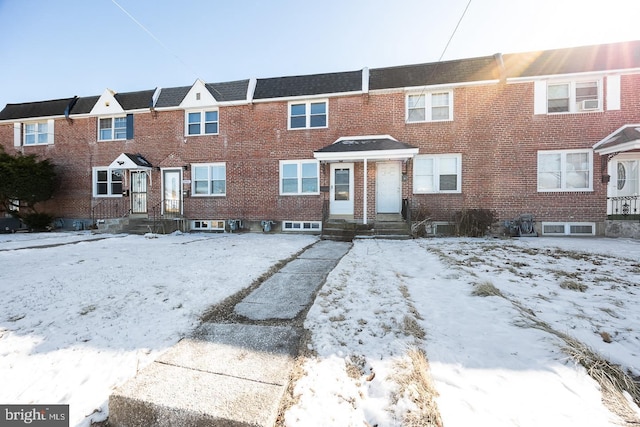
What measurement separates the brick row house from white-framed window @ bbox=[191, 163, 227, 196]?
6cm

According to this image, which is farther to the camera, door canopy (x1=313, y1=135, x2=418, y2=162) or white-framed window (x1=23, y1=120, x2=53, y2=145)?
white-framed window (x1=23, y1=120, x2=53, y2=145)

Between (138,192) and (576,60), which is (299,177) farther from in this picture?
(576,60)

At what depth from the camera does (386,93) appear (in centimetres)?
1223

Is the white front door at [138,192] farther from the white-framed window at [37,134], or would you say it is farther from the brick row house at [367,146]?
the white-framed window at [37,134]

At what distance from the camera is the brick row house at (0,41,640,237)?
10.9m

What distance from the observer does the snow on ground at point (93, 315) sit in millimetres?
2117

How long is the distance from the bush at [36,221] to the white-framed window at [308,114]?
1411 centimetres

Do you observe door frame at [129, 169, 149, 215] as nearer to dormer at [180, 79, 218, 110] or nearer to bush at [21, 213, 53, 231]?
dormer at [180, 79, 218, 110]

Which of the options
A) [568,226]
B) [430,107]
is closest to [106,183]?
[430,107]

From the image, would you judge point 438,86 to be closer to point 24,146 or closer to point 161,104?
point 161,104

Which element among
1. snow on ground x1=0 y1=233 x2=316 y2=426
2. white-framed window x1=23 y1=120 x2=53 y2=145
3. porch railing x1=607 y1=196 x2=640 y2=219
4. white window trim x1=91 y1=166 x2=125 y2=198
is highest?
white-framed window x1=23 y1=120 x2=53 y2=145

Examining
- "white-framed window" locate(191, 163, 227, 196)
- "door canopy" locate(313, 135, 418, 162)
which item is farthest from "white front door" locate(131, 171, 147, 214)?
"door canopy" locate(313, 135, 418, 162)

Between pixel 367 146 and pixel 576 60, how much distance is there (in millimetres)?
9207

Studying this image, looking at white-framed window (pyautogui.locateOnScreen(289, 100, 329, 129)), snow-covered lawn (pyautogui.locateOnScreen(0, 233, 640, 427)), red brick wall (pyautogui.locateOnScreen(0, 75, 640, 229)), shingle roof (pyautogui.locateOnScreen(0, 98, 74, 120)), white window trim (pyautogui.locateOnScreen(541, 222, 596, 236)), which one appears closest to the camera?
snow-covered lawn (pyautogui.locateOnScreen(0, 233, 640, 427))
